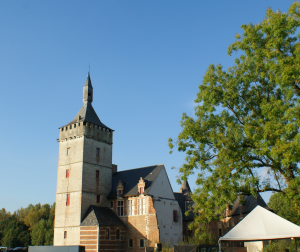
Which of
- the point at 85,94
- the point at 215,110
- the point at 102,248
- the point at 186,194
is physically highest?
the point at 85,94

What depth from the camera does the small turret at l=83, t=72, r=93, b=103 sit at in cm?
3997

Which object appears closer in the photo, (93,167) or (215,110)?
(215,110)

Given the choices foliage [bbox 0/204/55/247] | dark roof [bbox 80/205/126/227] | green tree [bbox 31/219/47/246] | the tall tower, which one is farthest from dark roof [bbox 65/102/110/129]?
green tree [bbox 31/219/47/246]

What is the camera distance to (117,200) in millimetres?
35562

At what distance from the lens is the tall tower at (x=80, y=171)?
1314 inches

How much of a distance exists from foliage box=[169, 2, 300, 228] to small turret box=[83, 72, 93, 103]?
72.8ft

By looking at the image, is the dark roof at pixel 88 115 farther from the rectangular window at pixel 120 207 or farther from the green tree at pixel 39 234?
the green tree at pixel 39 234

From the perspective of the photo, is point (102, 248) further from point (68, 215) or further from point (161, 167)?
point (161, 167)

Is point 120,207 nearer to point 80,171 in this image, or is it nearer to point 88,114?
point 80,171

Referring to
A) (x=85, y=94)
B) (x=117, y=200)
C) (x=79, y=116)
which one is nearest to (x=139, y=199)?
(x=117, y=200)

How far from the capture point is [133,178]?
121 feet

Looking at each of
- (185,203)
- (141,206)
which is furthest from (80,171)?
(185,203)

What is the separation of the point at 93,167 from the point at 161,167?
805cm

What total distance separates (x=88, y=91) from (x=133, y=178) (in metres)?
13.1
